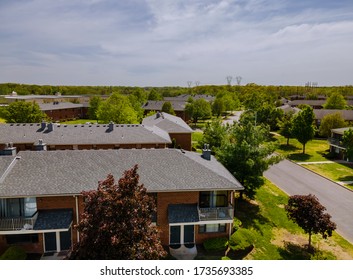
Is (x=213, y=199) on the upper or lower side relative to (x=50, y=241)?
upper

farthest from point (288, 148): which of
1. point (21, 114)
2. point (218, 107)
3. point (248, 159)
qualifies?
point (21, 114)

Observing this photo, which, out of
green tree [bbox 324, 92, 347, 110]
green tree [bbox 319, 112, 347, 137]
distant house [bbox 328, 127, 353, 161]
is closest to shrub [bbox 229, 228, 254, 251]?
distant house [bbox 328, 127, 353, 161]

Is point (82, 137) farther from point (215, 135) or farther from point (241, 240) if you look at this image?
point (241, 240)

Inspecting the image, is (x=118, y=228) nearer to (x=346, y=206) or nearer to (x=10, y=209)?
(x=10, y=209)

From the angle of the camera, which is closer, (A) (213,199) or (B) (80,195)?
(B) (80,195)

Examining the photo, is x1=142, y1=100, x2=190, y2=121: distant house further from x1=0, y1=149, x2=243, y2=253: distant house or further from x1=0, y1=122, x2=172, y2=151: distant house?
x1=0, y1=149, x2=243, y2=253: distant house

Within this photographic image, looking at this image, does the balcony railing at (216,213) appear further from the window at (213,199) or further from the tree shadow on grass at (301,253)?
the tree shadow on grass at (301,253)
